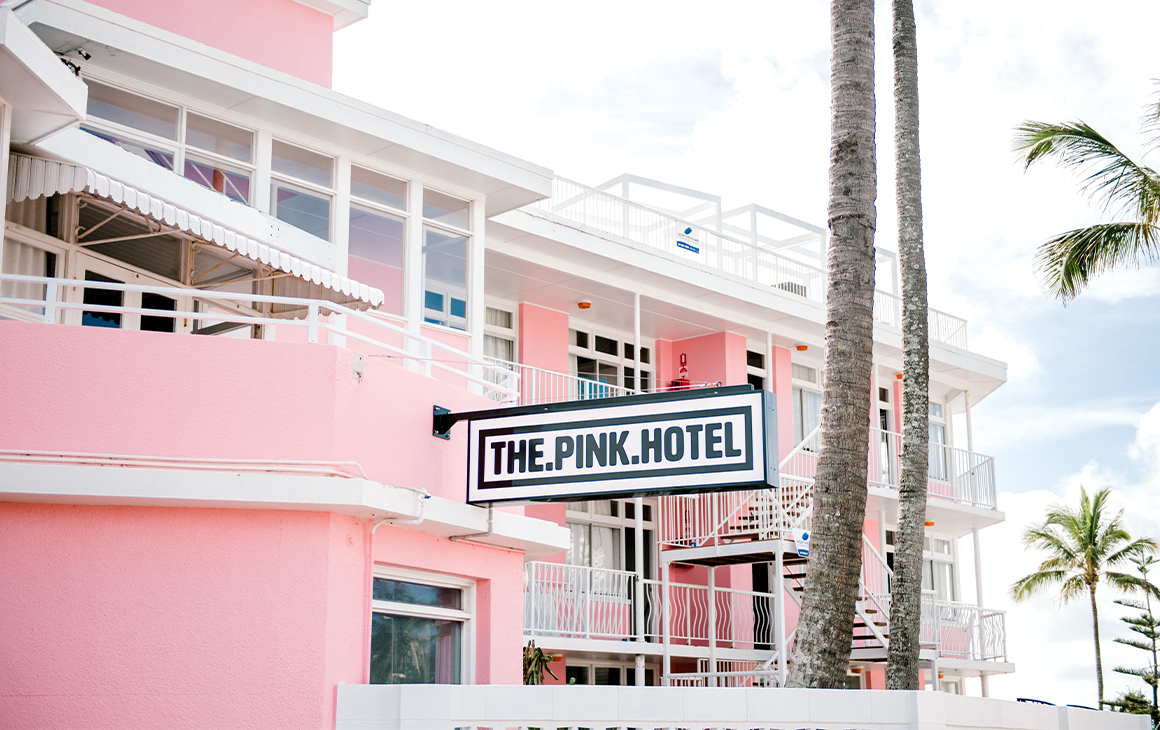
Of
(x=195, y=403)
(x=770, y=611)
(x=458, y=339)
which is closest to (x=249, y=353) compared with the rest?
(x=195, y=403)

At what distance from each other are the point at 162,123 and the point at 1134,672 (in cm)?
2814

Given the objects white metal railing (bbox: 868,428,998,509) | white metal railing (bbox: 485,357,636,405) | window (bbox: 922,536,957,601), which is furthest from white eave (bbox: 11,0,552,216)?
window (bbox: 922,536,957,601)

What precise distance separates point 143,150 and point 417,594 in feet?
16.6

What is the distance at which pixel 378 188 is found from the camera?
13.2 metres

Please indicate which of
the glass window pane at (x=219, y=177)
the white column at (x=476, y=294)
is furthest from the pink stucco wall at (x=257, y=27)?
the white column at (x=476, y=294)

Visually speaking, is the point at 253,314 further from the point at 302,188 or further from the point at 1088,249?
the point at 1088,249

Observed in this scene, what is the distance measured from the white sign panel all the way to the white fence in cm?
146

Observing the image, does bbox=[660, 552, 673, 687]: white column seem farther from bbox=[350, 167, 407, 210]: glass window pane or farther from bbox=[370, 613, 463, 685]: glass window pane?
bbox=[370, 613, 463, 685]: glass window pane

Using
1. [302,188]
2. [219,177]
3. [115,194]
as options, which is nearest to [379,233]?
[302,188]

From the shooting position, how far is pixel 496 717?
24.6 ft

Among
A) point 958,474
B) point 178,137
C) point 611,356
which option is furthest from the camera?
point 958,474

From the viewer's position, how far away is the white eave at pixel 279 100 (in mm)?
10781

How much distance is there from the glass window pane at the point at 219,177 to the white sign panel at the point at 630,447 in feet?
14.2

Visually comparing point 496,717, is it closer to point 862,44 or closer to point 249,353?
point 249,353
